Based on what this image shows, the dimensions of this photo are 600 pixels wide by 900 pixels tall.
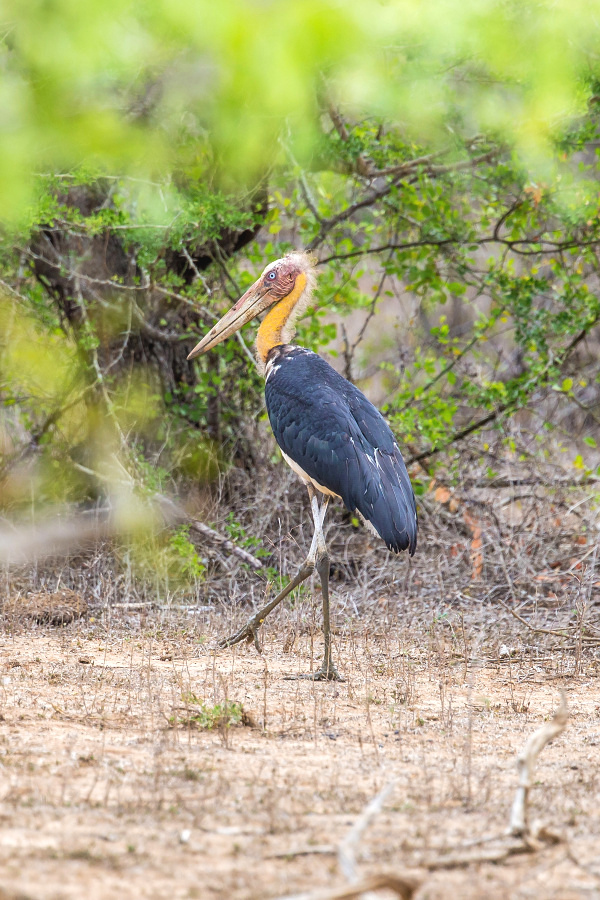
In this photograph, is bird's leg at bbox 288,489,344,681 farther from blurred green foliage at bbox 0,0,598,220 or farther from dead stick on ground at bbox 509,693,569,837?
dead stick on ground at bbox 509,693,569,837

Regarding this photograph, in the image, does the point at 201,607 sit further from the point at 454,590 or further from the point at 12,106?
the point at 12,106

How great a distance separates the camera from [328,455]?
516 centimetres

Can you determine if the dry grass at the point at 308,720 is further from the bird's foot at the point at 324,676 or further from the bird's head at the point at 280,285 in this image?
the bird's head at the point at 280,285

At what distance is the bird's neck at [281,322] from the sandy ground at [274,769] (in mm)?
1803

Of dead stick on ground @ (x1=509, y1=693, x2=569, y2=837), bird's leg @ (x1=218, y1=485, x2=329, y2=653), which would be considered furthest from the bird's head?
dead stick on ground @ (x1=509, y1=693, x2=569, y2=837)

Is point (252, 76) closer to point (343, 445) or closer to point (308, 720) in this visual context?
point (343, 445)

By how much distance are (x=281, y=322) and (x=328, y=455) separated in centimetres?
131

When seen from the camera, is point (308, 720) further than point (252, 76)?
Yes

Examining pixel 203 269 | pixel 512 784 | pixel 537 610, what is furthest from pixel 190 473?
pixel 512 784

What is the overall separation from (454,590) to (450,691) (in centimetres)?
205

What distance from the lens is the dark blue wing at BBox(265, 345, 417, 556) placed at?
500cm

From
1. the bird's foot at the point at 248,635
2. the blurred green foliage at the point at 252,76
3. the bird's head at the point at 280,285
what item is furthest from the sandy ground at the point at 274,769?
the bird's head at the point at 280,285

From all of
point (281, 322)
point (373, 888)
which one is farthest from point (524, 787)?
point (281, 322)

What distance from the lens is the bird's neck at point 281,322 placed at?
615 cm
